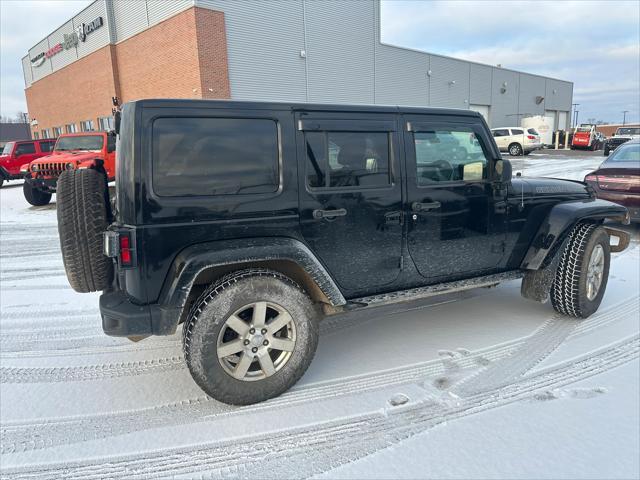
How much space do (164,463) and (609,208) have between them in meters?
4.25

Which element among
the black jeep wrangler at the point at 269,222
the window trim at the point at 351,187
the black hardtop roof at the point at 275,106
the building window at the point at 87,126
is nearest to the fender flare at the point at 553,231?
the black jeep wrangler at the point at 269,222

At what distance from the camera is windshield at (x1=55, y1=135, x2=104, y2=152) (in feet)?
42.8

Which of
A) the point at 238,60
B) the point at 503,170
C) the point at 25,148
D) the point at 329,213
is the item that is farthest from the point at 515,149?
the point at 329,213

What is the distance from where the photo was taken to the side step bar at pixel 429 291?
3199 millimetres

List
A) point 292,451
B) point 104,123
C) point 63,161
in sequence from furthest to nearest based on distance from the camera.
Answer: point 104,123, point 63,161, point 292,451

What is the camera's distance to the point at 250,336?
2785 mm

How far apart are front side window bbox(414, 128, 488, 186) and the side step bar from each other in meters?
0.83

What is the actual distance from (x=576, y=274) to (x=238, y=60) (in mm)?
21946

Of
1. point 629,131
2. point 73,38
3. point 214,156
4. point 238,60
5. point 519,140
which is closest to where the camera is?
point 214,156

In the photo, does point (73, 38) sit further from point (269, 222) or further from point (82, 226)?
point (269, 222)

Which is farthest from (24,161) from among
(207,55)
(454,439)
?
(454,439)

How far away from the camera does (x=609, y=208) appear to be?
4145mm

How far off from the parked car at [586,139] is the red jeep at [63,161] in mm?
32306

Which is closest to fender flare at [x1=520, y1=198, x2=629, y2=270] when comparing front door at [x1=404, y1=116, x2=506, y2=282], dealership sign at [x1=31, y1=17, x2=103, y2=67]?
front door at [x1=404, y1=116, x2=506, y2=282]
